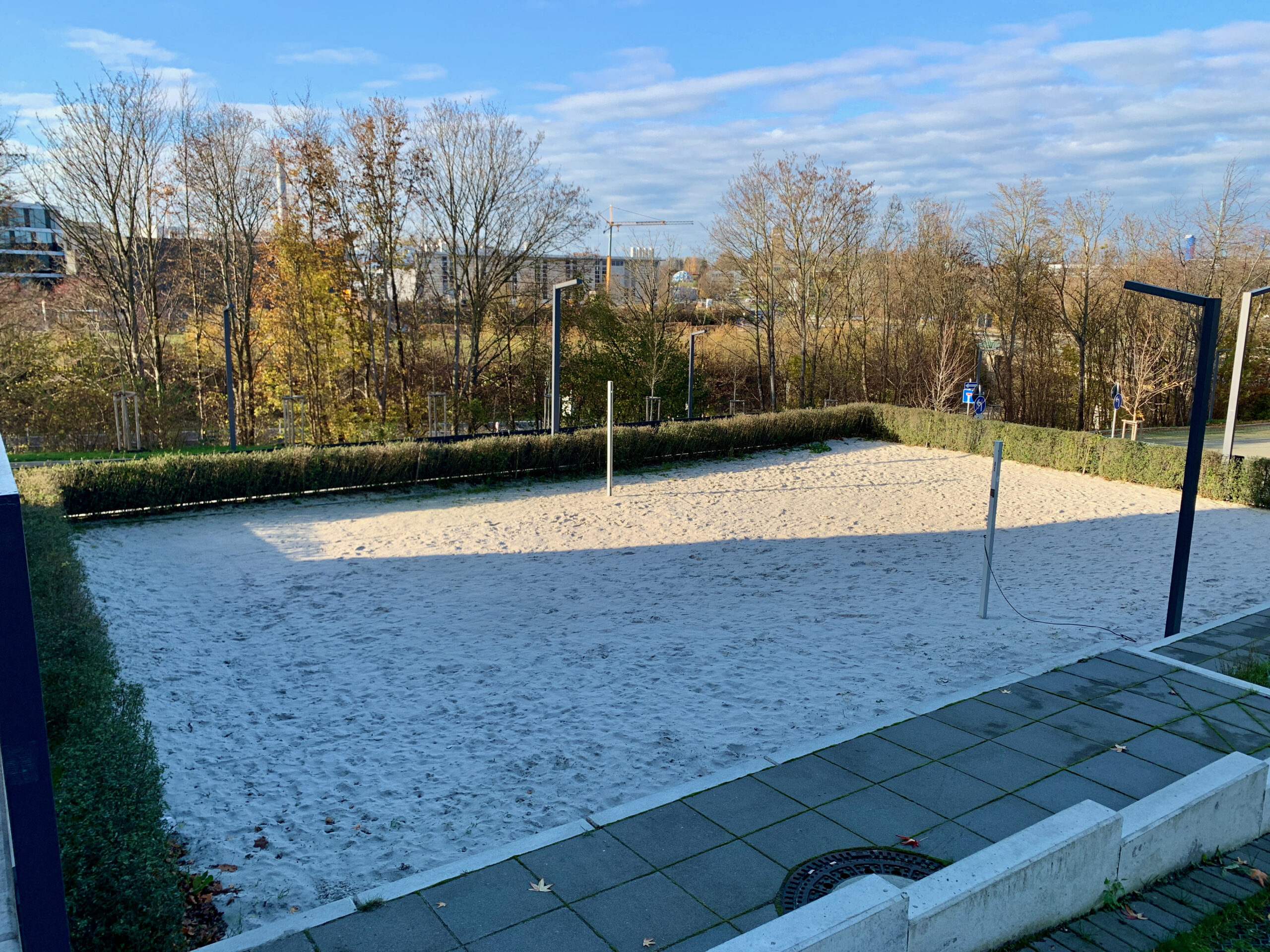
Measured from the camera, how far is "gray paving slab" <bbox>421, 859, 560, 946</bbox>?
3.55 meters

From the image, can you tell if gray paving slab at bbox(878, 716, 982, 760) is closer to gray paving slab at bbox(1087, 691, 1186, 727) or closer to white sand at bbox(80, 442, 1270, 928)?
white sand at bbox(80, 442, 1270, 928)

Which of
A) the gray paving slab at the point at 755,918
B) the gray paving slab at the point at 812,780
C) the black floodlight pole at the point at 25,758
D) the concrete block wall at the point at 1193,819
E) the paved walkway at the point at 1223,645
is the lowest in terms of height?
the paved walkway at the point at 1223,645

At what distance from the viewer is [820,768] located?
5062mm

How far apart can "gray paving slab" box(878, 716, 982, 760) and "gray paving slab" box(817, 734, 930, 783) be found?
0.07 m

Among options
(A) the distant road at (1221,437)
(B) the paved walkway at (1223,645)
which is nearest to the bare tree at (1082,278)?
(A) the distant road at (1221,437)

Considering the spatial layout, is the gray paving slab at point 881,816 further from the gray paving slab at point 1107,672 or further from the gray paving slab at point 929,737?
the gray paving slab at point 1107,672

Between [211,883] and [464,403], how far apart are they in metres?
23.5

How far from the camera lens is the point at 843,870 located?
398cm

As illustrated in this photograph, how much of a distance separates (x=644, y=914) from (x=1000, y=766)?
2630mm

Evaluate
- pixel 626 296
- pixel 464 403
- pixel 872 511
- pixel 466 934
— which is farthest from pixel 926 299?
pixel 466 934

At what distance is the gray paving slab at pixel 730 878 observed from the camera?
3738 millimetres

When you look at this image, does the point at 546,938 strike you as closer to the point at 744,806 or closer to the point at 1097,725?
the point at 744,806

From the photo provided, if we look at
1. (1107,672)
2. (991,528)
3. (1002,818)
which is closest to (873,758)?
(1002,818)

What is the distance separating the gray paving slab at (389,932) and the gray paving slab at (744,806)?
156 cm
